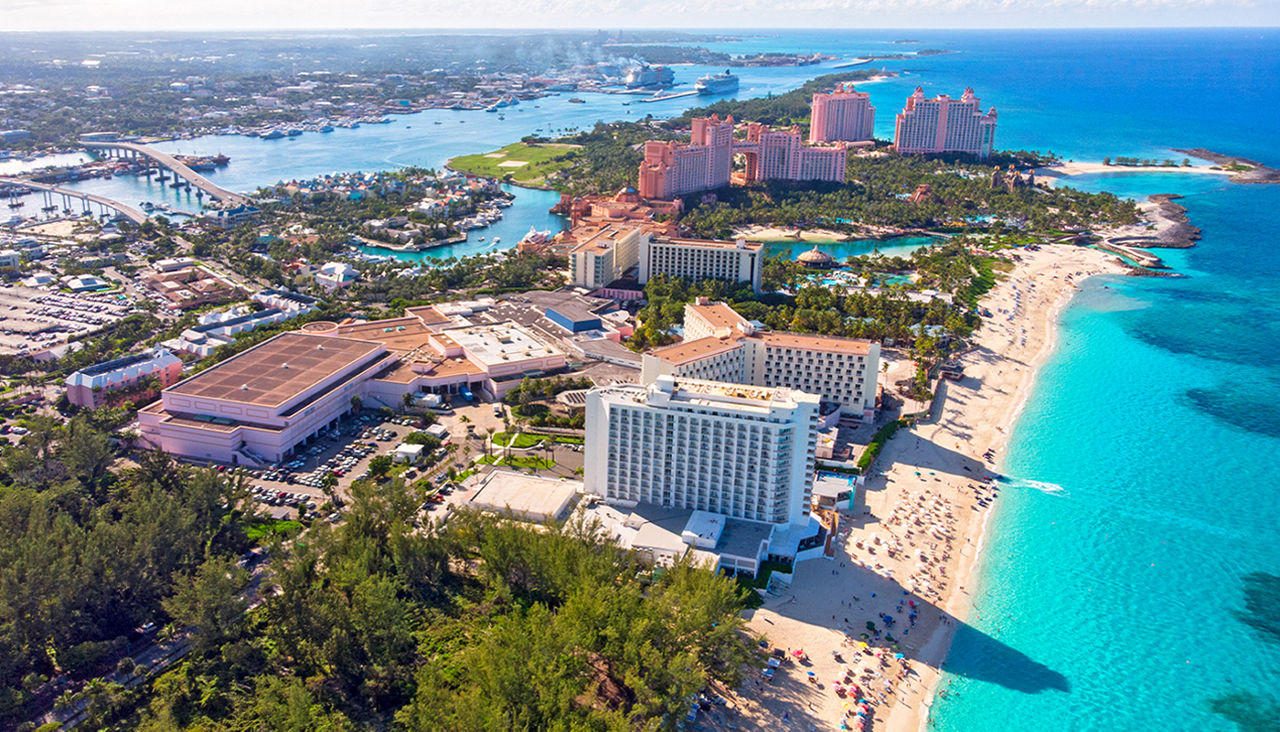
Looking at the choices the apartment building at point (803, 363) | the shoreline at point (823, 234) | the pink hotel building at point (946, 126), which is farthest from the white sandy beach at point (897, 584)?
the pink hotel building at point (946, 126)


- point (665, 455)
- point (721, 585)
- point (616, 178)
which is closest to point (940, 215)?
point (616, 178)

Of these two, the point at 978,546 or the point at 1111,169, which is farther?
the point at 1111,169

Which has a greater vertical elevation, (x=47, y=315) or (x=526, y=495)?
(x=47, y=315)

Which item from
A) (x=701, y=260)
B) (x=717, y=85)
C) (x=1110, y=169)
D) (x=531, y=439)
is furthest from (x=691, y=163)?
(x=717, y=85)

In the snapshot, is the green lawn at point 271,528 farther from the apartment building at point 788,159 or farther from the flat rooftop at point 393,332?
the apartment building at point 788,159

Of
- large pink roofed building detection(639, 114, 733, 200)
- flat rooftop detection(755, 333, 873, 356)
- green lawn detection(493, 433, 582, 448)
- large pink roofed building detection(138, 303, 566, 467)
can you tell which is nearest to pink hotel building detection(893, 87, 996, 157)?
large pink roofed building detection(639, 114, 733, 200)

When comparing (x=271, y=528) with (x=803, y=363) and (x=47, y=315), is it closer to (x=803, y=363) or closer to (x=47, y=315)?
(x=803, y=363)

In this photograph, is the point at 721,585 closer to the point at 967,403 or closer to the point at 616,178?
the point at 967,403
